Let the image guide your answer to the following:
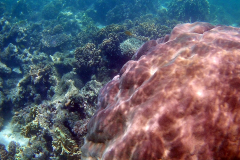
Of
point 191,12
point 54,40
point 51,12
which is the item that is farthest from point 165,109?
point 51,12

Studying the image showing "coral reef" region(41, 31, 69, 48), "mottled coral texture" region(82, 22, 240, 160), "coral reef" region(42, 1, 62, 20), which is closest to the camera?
"mottled coral texture" region(82, 22, 240, 160)

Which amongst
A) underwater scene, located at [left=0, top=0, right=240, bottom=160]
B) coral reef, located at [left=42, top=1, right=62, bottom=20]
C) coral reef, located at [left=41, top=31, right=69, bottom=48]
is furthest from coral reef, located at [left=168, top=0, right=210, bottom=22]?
coral reef, located at [left=42, top=1, right=62, bottom=20]

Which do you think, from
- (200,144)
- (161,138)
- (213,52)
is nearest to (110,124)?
(161,138)

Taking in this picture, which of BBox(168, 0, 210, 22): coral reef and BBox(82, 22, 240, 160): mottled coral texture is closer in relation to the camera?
BBox(82, 22, 240, 160): mottled coral texture

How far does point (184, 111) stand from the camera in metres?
1.79

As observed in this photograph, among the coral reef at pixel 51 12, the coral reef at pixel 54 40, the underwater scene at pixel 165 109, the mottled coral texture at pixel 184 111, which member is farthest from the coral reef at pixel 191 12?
the mottled coral texture at pixel 184 111

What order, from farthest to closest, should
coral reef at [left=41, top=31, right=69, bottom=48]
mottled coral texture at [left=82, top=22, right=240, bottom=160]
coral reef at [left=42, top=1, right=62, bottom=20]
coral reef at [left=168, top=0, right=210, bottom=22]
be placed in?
coral reef at [left=42, top=1, right=62, bottom=20] < coral reef at [left=168, top=0, right=210, bottom=22] < coral reef at [left=41, top=31, right=69, bottom=48] < mottled coral texture at [left=82, top=22, right=240, bottom=160]

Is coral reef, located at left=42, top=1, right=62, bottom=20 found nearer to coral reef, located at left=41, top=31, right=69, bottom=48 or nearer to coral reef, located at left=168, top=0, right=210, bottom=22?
coral reef, located at left=41, top=31, right=69, bottom=48

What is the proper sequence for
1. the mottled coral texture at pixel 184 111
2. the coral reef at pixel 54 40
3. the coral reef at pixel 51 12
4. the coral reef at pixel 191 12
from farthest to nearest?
1. the coral reef at pixel 51 12
2. the coral reef at pixel 191 12
3. the coral reef at pixel 54 40
4. the mottled coral texture at pixel 184 111

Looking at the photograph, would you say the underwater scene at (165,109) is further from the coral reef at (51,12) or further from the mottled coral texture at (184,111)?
the coral reef at (51,12)

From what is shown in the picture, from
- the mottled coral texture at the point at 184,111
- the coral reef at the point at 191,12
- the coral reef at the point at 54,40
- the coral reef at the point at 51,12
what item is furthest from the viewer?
the coral reef at the point at 51,12

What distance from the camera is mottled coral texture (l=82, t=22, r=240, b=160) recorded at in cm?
166

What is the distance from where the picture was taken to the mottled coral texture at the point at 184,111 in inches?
65.3

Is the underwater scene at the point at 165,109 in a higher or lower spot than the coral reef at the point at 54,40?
lower
